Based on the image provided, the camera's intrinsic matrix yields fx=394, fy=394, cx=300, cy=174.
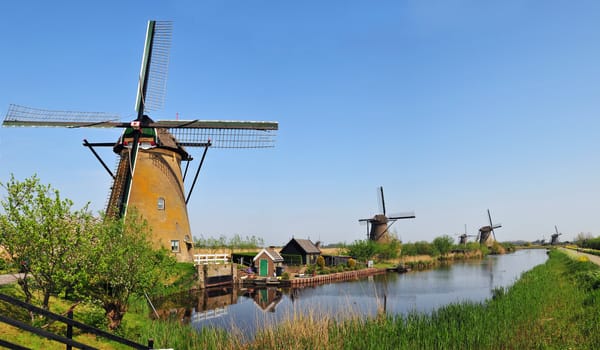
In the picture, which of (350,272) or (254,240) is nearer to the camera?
(350,272)

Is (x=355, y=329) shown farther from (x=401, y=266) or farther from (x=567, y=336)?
(x=401, y=266)

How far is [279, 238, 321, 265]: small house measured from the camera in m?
39.2

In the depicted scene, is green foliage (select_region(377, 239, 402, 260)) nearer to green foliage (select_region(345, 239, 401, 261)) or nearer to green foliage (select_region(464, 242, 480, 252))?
green foliage (select_region(345, 239, 401, 261))

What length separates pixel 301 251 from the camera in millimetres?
39406

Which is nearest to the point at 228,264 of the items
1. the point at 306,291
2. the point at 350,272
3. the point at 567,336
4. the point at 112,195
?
the point at 306,291

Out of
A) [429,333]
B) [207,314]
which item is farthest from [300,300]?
[429,333]

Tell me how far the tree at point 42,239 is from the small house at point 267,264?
21.9 m

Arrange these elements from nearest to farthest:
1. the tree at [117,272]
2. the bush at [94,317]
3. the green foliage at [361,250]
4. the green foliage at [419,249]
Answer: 1. the tree at [117,272]
2. the bush at [94,317]
3. the green foliage at [361,250]
4. the green foliage at [419,249]

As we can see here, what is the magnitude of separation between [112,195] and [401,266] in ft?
101

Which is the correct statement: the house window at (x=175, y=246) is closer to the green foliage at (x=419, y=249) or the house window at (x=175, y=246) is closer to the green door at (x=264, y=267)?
the green door at (x=264, y=267)

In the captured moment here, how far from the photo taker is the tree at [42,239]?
976 cm

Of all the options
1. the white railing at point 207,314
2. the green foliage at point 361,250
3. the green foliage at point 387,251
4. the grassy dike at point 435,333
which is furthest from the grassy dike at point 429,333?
the green foliage at point 387,251

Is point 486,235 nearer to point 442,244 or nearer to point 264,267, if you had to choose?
point 442,244

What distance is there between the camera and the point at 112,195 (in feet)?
76.0
